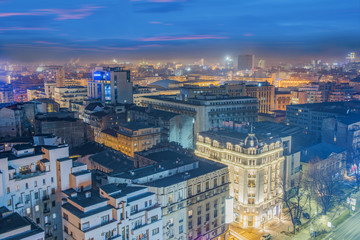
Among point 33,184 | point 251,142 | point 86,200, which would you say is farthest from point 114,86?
point 86,200

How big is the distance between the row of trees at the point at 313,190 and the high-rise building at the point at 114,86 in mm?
80530

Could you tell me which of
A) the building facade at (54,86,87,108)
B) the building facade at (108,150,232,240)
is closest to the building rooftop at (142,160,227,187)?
the building facade at (108,150,232,240)

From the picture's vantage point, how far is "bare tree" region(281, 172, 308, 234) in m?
62.7

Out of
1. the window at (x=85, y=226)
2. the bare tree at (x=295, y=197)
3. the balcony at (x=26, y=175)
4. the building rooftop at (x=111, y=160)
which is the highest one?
the balcony at (x=26, y=175)

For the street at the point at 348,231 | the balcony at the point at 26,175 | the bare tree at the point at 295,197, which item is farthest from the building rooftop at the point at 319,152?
the balcony at the point at 26,175

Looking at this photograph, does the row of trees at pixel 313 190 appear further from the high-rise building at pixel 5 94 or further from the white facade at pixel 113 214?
the high-rise building at pixel 5 94

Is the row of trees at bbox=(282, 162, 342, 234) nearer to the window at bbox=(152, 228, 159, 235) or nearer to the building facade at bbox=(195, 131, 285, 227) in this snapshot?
the building facade at bbox=(195, 131, 285, 227)

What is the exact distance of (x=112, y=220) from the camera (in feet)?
125

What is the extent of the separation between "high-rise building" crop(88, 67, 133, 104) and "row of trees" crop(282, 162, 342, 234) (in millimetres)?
80530

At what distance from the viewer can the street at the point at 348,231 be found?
5810 cm

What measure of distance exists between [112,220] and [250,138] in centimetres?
3126

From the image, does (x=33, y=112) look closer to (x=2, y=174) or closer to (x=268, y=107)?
(x=2, y=174)

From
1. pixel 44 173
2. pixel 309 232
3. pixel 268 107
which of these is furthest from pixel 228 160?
pixel 268 107

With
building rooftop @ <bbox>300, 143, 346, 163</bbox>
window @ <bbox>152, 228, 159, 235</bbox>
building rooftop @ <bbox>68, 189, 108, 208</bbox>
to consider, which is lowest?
window @ <bbox>152, 228, 159, 235</bbox>
